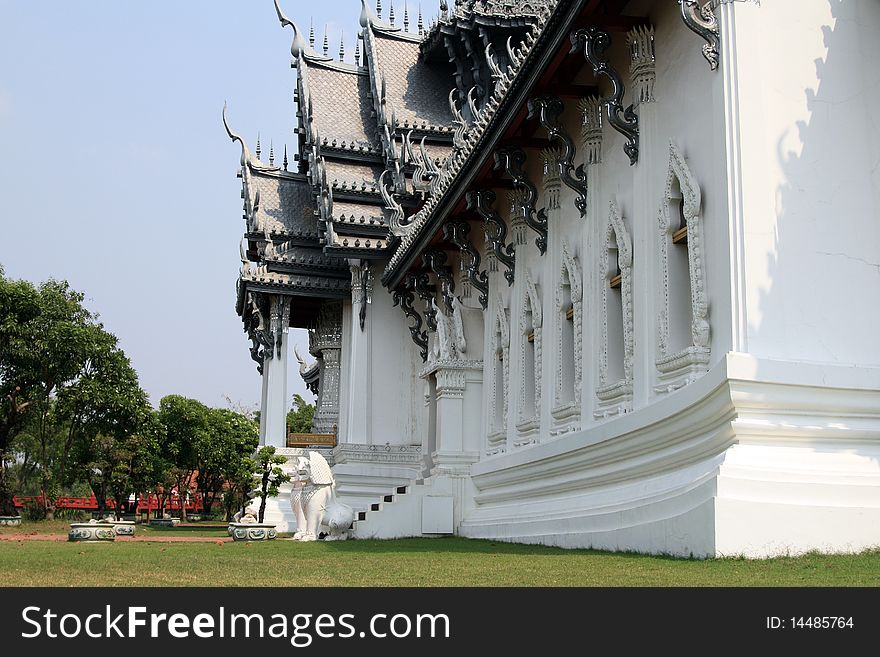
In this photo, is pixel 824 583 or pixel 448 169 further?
pixel 448 169

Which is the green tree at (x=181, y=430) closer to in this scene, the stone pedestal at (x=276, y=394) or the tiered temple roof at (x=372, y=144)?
the tiered temple roof at (x=372, y=144)

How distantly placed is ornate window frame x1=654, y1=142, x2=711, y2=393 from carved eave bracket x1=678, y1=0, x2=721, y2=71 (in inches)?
38.8

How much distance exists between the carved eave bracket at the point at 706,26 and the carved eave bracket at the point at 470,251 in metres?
7.80

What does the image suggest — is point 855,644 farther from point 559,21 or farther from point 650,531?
point 559,21

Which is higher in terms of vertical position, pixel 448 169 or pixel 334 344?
pixel 448 169

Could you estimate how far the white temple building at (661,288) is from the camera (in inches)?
317

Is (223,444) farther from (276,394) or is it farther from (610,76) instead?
(610,76)

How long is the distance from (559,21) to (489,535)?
22.5 feet

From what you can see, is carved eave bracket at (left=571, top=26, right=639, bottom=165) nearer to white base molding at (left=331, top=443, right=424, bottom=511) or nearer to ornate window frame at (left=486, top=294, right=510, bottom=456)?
ornate window frame at (left=486, top=294, right=510, bottom=456)

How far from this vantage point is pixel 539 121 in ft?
41.5

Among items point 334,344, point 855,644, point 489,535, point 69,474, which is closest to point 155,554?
point 489,535

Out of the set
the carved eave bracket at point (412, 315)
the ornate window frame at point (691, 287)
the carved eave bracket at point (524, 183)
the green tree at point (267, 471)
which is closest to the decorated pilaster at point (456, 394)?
the carved eave bracket at point (412, 315)

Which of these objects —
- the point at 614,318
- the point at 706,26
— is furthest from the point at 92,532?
the point at 706,26

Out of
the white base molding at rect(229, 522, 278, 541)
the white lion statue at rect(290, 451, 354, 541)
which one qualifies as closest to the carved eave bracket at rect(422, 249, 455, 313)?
the white lion statue at rect(290, 451, 354, 541)
